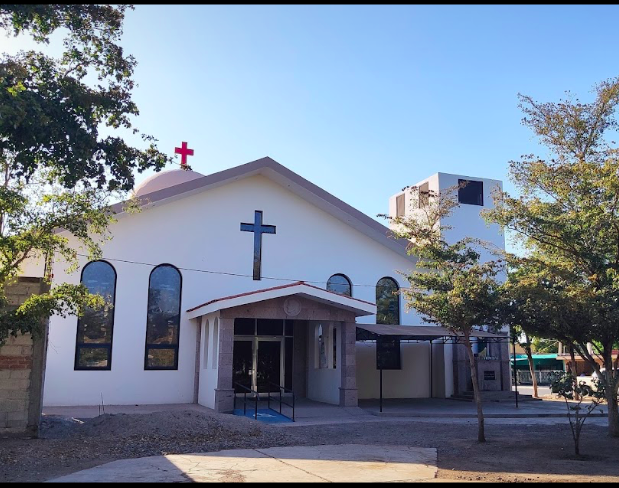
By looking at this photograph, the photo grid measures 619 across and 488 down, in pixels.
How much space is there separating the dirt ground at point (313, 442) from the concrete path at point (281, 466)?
45 cm

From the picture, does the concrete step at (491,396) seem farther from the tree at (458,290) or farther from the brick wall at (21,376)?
the brick wall at (21,376)

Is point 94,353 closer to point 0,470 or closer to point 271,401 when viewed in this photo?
point 271,401

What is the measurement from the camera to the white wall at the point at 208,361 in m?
17.7

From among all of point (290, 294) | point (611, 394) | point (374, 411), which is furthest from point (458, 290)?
point (374, 411)

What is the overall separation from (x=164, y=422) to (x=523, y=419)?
10.3m

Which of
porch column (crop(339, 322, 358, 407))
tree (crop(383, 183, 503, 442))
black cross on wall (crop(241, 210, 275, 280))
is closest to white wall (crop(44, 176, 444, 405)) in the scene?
black cross on wall (crop(241, 210, 275, 280))

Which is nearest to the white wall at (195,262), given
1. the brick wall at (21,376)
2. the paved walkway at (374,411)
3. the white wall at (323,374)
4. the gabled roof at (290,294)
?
the paved walkway at (374,411)

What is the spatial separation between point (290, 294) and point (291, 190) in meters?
5.61

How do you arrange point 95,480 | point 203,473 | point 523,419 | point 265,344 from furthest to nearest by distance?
point 265,344, point 523,419, point 203,473, point 95,480

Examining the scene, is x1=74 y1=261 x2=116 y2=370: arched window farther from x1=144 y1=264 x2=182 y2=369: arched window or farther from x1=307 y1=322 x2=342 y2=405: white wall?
x1=307 y1=322 x2=342 y2=405: white wall

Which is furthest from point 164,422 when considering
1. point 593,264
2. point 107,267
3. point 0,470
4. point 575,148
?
point 575,148

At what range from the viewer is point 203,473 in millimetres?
9234

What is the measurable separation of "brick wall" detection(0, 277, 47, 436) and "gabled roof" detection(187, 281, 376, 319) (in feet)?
17.9

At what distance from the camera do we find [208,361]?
18.5m
